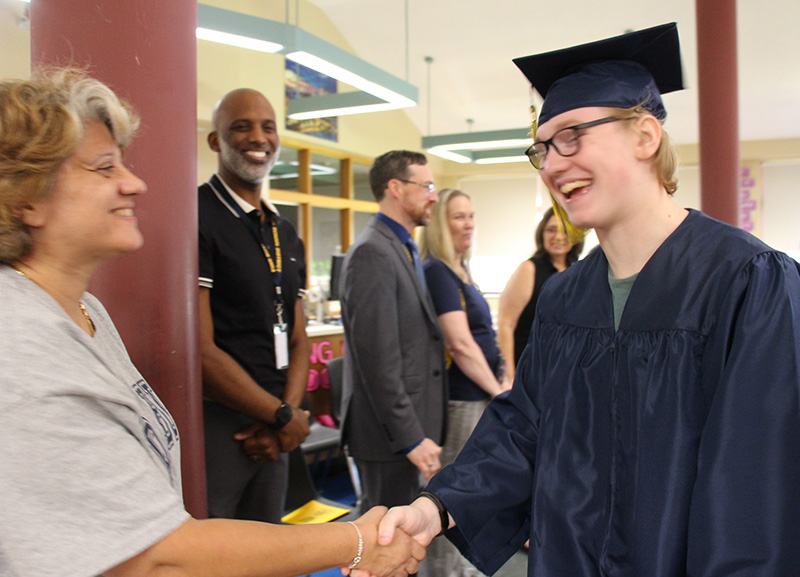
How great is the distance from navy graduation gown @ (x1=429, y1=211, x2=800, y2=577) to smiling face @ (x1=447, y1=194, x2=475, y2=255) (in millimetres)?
1503

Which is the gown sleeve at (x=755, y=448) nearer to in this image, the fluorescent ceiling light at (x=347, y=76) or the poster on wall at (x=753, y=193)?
the fluorescent ceiling light at (x=347, y=76)

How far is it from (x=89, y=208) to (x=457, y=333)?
188cm

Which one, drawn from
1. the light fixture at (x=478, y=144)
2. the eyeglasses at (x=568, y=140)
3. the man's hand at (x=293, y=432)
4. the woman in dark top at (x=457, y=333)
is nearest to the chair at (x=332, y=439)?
the woman in dark top at (x=457, y=333)

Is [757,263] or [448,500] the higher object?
[757,263]

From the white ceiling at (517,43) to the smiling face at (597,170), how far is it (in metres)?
6.09

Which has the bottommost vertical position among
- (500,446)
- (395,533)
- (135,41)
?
(395,533)

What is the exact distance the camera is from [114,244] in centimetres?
110

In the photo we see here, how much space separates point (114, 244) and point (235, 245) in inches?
36.4

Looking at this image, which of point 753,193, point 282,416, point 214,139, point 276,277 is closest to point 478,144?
point 214,139

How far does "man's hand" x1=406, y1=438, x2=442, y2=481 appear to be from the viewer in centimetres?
225

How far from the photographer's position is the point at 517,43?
756cm

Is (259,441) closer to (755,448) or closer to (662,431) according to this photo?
(662,431)

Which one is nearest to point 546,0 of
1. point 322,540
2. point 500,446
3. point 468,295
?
point 468,295

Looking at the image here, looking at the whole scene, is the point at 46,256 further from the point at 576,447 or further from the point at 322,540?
the point at 576,447
